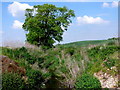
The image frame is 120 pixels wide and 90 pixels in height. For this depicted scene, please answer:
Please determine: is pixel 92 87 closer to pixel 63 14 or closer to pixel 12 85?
pixel 12 85

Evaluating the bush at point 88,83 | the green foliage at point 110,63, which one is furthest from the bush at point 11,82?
the green foliage at point 110,63

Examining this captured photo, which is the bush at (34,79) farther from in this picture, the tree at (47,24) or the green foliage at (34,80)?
the tree at (47,24)

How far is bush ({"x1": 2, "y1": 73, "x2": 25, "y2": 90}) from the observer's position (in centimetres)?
403

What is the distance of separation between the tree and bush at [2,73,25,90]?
10258 millimetres

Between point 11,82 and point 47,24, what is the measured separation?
36.3ft

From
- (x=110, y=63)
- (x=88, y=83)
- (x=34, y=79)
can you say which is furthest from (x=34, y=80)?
(x=110, y=63)

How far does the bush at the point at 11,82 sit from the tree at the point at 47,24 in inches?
404

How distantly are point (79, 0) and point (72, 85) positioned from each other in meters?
2.22

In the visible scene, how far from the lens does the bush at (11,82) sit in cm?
403

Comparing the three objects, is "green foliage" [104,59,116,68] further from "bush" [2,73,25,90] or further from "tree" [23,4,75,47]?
"tree" [23,4,75,47]

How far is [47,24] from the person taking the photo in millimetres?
14922

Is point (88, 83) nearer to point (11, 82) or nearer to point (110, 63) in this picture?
point (11, 82)

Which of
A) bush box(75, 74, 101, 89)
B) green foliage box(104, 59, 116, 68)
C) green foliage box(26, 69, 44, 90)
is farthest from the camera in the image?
green foliage box(104, 59, 116, 68)

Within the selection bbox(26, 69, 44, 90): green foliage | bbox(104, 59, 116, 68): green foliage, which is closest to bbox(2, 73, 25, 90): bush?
bbox(26, 69, 44, 90): green foliage
